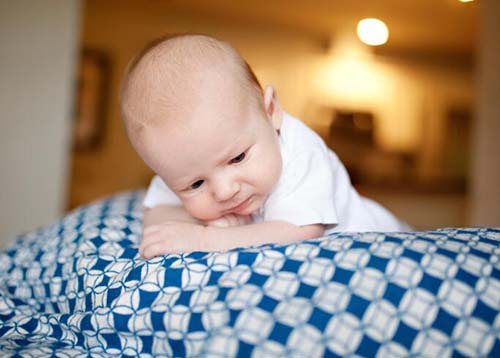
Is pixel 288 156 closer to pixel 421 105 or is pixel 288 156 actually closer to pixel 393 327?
pixel 393 327

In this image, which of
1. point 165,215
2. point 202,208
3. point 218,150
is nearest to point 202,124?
point 218,150

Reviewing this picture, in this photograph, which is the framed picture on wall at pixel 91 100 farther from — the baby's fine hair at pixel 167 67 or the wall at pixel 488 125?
the baby's fine hair at pixel 167 67

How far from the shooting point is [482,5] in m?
3.24

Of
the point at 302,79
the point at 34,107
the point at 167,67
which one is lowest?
the point at 302,79

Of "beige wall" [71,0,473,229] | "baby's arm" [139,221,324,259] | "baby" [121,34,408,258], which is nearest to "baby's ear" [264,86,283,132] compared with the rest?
"baby" [121,34,408,258]

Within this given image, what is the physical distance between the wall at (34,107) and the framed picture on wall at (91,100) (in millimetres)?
2927

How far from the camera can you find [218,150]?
3.00 feet

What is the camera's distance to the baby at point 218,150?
90 cm

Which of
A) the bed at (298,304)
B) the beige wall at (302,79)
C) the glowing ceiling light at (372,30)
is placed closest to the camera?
the bed at (298,304)

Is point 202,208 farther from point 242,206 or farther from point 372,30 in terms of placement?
point 372,30

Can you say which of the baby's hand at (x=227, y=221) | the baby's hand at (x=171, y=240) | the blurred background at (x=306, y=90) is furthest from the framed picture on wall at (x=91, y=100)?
the baby's hand at (x=171, y=240)

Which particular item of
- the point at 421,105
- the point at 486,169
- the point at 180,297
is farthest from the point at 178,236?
the point at 421,105

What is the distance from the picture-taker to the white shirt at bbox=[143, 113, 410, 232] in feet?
3.20

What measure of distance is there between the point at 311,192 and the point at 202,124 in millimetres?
251
